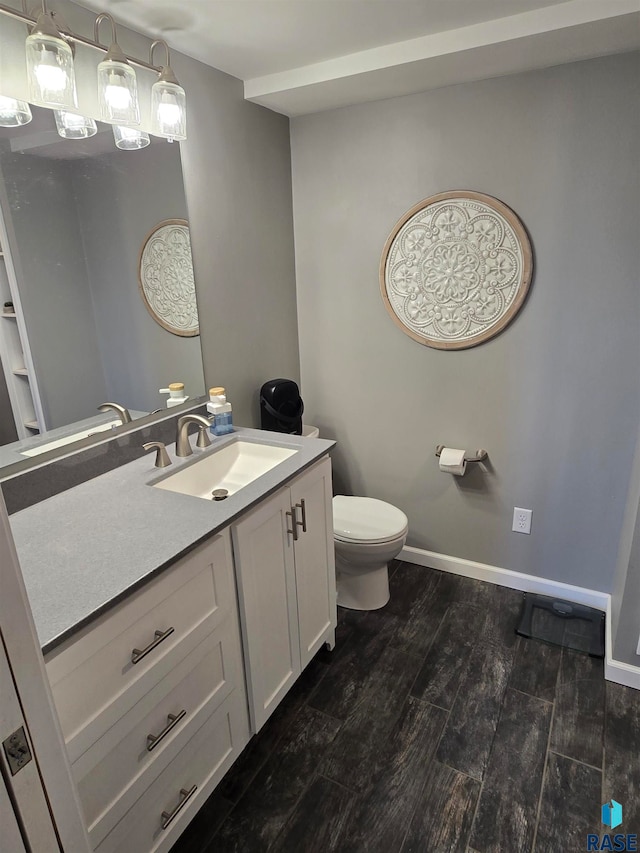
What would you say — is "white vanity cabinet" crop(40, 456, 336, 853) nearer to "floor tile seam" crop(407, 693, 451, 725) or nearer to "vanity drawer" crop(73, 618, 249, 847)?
"vanity drawer" crop(73, 618, 249, 847)

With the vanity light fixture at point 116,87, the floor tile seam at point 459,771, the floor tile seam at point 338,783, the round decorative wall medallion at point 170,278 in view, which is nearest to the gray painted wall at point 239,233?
the round decorative wall medallion at point 170,278

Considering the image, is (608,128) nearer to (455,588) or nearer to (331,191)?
(331,191)

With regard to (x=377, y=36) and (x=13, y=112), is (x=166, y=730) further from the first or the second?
(x=377, y=36)

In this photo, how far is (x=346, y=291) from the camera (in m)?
2.45

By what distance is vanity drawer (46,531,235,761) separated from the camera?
96 cm

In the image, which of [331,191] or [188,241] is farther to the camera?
[331,191]

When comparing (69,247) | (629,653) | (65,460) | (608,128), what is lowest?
(629,653)

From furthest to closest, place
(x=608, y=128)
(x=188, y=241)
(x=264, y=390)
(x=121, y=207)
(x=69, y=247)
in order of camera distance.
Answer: (x=264, y=390) < (x=188, y=241) < (x=608, y=128) < (x=121, y=207) < (x=69, y=247)

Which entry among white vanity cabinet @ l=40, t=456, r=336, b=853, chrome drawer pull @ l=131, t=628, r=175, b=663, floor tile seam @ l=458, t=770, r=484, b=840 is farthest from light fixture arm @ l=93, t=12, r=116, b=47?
floor tile seam @ l=458, t=770, r=484, b=840

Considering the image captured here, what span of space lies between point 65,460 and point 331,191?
1.68m

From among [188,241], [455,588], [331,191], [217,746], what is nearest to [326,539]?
[217,746]

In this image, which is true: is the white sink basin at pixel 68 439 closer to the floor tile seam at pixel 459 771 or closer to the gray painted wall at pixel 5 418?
the gray painted wall at pixel 5 418

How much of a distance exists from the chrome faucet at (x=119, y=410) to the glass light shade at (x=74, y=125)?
81 cm

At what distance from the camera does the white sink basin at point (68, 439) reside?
1.47 metres
